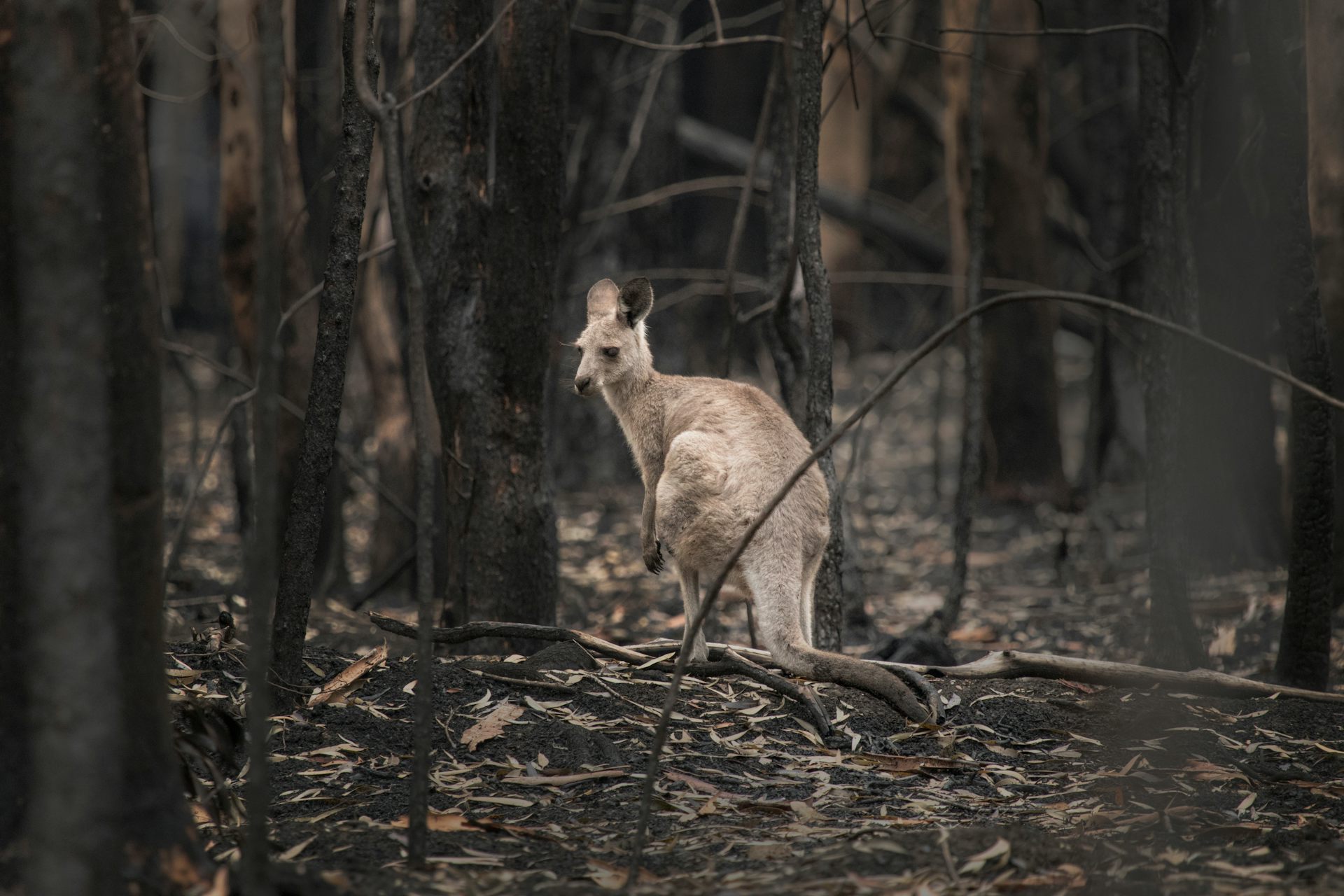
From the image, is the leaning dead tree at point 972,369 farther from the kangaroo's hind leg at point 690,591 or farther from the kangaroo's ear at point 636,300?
the kangaroo's hind leg at point 690,591

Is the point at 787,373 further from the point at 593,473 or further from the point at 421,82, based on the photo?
the point at 593,473

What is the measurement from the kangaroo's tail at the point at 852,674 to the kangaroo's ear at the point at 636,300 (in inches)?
60.4

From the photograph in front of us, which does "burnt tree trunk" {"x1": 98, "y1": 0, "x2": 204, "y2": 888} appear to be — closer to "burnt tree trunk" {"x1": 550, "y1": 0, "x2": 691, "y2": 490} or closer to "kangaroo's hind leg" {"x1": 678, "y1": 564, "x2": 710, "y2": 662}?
"kangaroo's hind leg" {"x1": 678, "y1": 564, "x2": 710, "y2": 662}

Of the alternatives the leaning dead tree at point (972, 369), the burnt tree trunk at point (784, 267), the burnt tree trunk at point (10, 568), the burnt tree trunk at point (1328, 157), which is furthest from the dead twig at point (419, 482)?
the burnt tree trunk at point (1328, 157)

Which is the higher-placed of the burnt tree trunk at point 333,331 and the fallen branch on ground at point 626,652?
the burnt tree trunk at point 333,331

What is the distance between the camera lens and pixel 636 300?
5.00 meters

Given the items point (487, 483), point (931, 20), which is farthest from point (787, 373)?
point (931, 20)

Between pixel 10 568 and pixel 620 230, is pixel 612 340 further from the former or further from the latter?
pixel 620 230

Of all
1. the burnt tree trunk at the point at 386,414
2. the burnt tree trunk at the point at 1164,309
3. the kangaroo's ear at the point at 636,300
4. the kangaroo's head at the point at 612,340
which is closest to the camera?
the kangaroo's ear at the point at 636,300

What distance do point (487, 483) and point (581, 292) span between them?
14.9 feet

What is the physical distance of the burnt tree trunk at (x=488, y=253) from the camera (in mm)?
4926

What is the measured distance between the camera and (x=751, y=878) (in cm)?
279

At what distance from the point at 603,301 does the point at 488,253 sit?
57 centimetres

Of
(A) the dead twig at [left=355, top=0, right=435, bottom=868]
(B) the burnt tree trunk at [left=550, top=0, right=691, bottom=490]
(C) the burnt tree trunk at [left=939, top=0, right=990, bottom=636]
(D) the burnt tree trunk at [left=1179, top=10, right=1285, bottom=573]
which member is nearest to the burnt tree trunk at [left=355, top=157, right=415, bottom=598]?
(B) the burnt tree trunk at [left=550, top=0, right=691, bottom=490]
